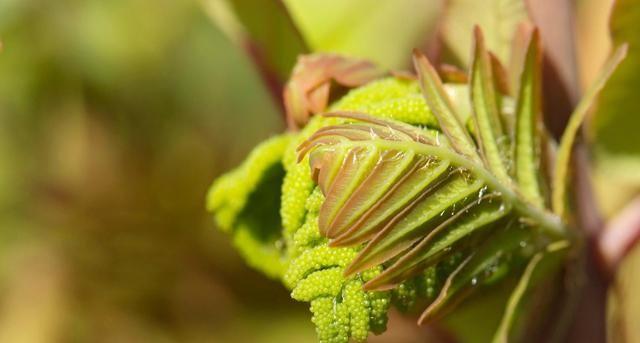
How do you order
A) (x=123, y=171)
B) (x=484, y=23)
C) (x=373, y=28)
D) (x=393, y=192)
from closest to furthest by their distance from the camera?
(x=393, y=192) → (x=484, y=23) → (x=373, y=28) → (x=123, y=171)

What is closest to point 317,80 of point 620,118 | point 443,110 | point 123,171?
point 443,110

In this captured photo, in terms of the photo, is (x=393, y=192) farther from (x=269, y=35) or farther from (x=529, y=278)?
(x=269, y=35)

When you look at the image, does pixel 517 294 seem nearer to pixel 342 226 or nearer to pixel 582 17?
pixel 342 226

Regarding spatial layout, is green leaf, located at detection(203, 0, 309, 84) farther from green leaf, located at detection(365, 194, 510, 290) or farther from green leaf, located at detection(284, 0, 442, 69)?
green leaf, located at detection(365, 194, 510, 290)

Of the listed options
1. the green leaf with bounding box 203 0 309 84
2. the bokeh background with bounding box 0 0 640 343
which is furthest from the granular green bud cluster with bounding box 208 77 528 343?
the bokeh background with bounding box 0 0 640 343

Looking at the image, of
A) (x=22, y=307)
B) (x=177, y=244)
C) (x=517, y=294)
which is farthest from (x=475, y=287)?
(x=22, y=307)
